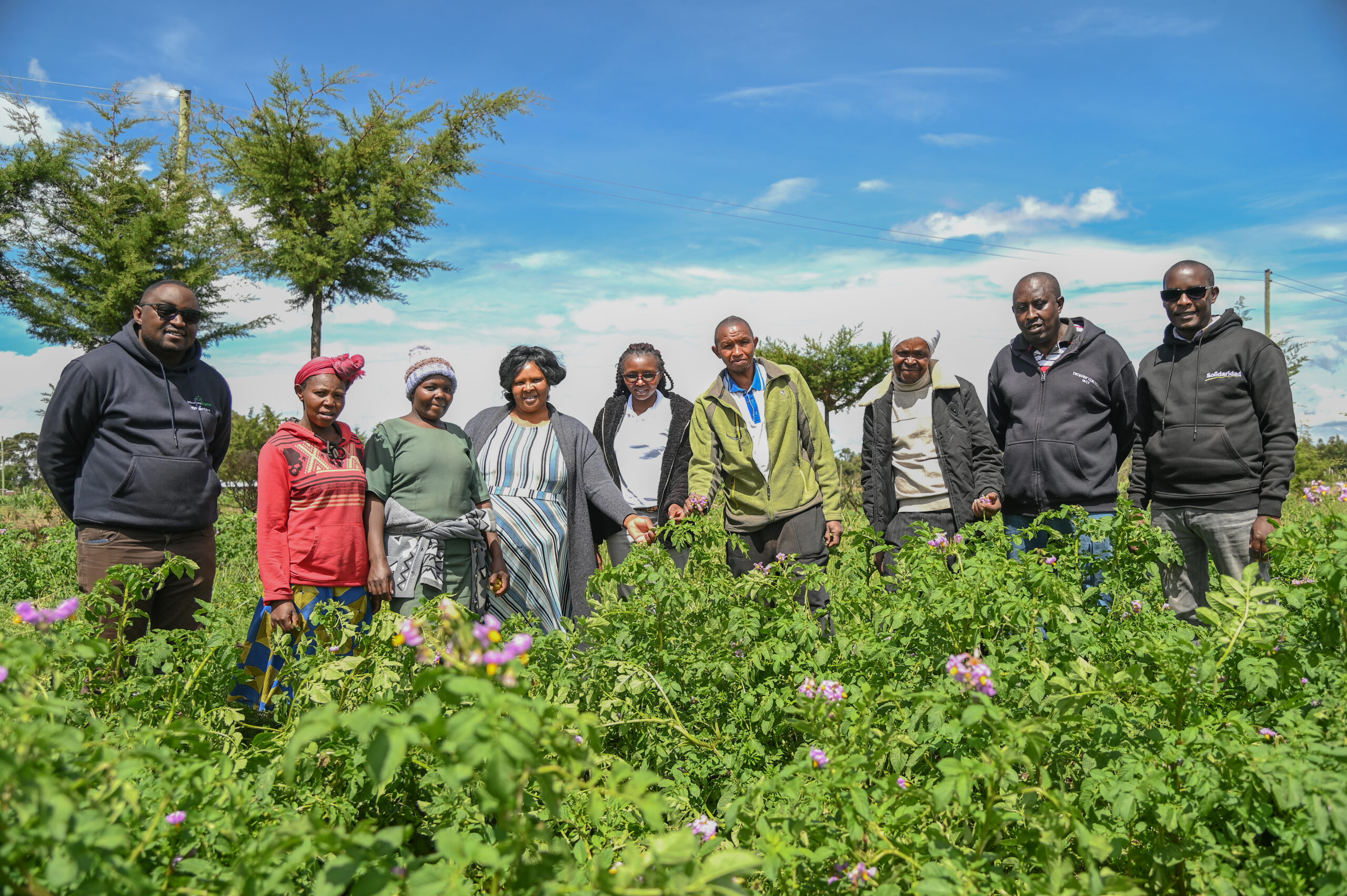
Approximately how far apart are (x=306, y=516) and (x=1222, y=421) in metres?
4.31

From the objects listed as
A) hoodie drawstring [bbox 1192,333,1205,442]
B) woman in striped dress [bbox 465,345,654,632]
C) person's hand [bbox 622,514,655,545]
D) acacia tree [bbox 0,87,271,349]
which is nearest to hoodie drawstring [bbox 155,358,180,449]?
woman in striped dress [bbox 465,345,654,632]

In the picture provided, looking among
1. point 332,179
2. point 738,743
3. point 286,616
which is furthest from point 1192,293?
point 332,179

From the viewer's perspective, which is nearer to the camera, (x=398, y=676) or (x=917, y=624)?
(x=398, y=676)

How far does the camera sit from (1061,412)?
4.28 meters

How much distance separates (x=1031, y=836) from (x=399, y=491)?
9.82ft

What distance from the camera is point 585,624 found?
2783 mm

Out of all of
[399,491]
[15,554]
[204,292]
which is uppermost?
[204,292]

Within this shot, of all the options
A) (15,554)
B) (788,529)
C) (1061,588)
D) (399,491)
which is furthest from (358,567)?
(15,554)

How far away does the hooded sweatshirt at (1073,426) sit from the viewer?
423 centimetres

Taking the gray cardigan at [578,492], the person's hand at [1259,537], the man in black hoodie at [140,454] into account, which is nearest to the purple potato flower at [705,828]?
the gray cardigan at [578,492]

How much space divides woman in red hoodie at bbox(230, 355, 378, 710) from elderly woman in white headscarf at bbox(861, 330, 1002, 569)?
267cm

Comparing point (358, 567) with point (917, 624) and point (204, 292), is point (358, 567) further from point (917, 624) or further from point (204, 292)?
point (204, 292)

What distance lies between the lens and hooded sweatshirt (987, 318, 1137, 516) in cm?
423

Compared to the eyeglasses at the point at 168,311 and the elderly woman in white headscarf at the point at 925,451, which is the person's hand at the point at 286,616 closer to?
the eyeglasses at the point at 168,311
